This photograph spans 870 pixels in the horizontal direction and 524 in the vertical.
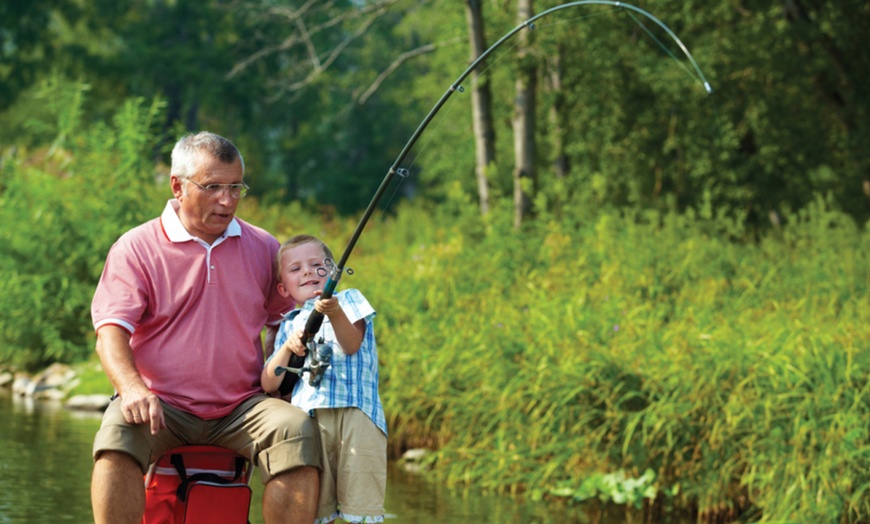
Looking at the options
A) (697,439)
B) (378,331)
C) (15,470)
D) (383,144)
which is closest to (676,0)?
(378,331)

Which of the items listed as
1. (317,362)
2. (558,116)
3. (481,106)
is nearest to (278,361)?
(317,362)

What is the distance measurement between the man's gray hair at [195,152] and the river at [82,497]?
2442 millimetres

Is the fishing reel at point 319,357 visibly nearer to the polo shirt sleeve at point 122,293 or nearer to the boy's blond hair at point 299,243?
the boy's blond hair at point 299,243

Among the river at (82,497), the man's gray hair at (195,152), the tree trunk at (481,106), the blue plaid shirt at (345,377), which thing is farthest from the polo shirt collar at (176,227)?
the tree trunk at (481,106)

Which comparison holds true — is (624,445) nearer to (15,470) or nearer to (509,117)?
(15,470)

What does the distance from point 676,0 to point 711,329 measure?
701 centimetres

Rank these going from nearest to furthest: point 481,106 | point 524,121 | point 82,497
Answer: point 82,497 → point 524,121 → point 481,106

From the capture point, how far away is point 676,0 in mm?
13398

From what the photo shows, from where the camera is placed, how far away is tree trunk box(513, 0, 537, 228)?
11.8 m

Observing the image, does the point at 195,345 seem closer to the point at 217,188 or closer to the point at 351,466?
the point at 217,188

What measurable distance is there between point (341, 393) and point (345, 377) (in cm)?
5

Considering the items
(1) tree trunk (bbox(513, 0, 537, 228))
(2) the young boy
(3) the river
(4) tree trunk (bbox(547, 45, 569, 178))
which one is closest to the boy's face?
(2) the young boy

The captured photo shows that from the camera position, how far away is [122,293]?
3.91 m

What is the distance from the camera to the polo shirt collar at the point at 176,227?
4.07 metres
